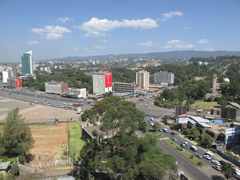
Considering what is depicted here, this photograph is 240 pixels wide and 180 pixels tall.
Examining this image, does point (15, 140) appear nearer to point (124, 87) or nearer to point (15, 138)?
point (15, 138)

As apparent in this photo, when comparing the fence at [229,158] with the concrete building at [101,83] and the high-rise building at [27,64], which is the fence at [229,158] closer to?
the concrete building at [101,83]

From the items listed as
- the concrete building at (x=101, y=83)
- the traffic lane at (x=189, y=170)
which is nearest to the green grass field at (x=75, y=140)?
the traffic lane at (x=189, y=170)

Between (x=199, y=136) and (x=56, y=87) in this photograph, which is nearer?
(x=199, y=136)

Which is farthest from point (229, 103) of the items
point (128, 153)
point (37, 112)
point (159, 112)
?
point (37, 112)

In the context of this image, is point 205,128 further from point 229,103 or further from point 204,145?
point 229,103

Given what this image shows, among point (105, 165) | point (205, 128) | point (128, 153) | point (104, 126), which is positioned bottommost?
point (205, 128)

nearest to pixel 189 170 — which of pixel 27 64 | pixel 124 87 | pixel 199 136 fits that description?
pixel 199 136
